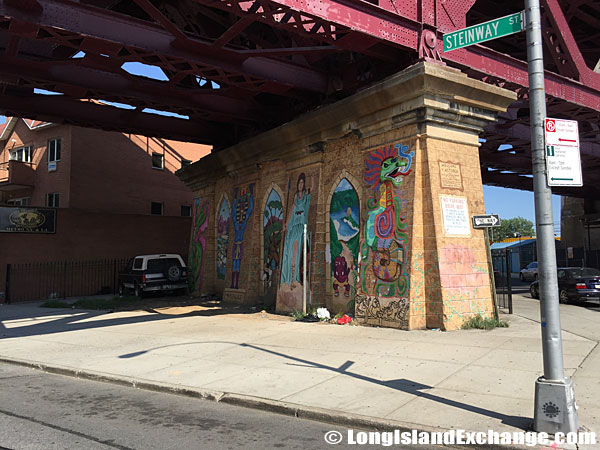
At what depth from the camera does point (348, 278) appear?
1271 cm

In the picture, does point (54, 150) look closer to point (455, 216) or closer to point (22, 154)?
point (22, 154)

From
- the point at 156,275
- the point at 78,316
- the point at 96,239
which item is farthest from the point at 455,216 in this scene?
the point at 96,239

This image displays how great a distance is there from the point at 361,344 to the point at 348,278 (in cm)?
351

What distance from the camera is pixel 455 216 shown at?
10961 millimetres

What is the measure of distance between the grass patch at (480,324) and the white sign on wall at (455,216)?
1.91 meters

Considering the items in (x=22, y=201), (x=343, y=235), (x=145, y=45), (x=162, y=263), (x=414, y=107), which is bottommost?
(x=162, y=263)

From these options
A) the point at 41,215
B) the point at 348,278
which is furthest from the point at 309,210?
the point at 41,215

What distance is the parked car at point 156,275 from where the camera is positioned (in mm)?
20750

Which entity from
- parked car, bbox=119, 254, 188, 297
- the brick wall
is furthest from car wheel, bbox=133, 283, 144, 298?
the brick wall

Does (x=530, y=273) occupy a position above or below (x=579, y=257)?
below

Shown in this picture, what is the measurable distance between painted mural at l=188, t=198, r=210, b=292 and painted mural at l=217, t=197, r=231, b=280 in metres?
1.07

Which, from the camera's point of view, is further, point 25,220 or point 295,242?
point 25,220

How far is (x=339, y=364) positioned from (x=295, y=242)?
7077 mm

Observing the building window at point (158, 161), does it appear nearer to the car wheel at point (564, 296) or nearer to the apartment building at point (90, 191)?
the apartment building at point (90, 191)
